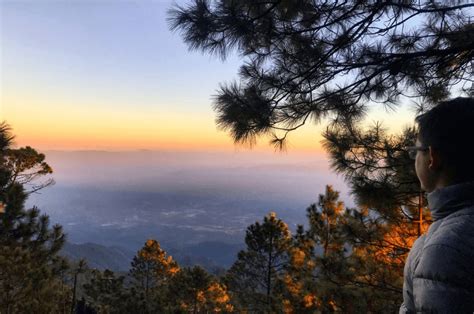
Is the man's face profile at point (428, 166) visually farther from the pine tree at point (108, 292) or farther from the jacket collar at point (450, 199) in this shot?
the pine tree at point (108, 292)

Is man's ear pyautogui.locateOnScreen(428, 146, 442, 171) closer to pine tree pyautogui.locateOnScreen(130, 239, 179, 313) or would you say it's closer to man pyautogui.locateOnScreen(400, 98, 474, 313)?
man pyautogui.locateOnScreen(400, 98, 474, 313)

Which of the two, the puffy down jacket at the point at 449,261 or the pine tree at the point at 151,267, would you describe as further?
the pine tree at the point at 151,267

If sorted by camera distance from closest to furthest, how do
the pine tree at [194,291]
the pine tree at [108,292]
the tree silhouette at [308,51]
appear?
the tree silhouette at [308,51] < the pine tree at [108,292] < the pine tree at [194,291]

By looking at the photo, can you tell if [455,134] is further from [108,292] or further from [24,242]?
[108,292]

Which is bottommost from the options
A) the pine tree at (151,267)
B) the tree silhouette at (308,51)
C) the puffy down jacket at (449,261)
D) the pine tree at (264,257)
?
the pine tree at (151,267)

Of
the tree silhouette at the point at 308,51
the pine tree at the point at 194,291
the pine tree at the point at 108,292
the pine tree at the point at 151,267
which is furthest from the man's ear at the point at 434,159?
the pine tree at the point at 151,267

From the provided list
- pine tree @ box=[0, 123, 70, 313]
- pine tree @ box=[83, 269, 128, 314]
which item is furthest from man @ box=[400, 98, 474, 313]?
pine tree @ box=[83, 269, 128, 314]
